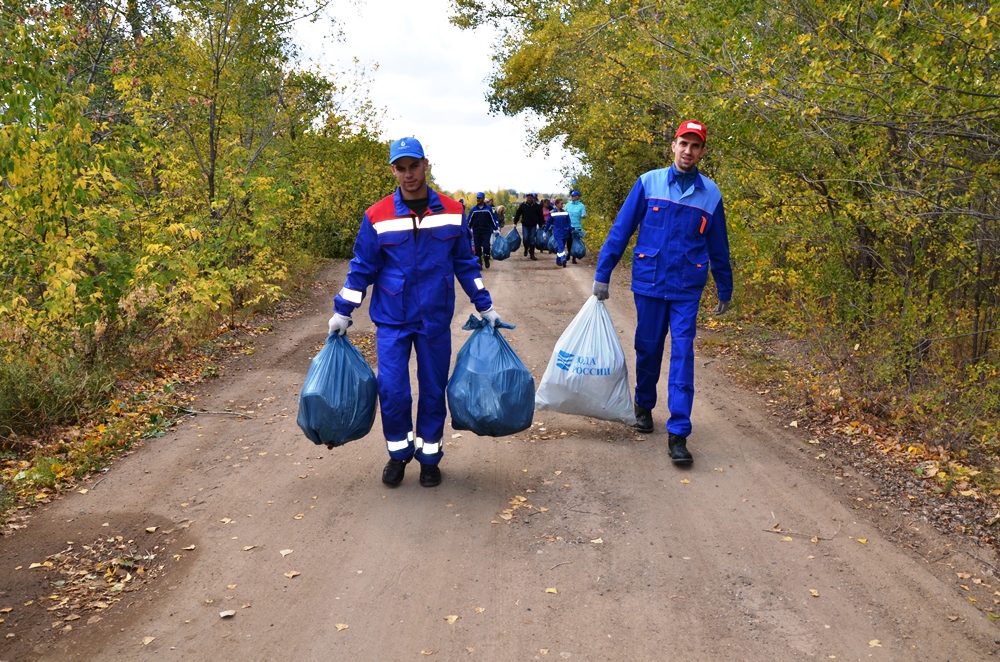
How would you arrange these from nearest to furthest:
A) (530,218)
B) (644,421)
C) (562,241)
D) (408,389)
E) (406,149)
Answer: (406,149)
(408,389)
(644,421)
(562,241)
(530,218)

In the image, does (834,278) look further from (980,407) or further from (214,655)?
(214,655)

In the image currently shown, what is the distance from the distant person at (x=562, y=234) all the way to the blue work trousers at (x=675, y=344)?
13.4 meters

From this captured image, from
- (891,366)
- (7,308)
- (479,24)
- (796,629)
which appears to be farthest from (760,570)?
(479,24)

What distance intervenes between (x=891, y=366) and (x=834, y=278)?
154 cm

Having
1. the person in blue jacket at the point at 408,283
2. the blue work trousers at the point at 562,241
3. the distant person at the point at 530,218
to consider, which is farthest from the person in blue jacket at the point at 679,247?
the distant person at the point at 530,218

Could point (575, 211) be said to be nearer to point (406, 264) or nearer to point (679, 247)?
point (679, 247)

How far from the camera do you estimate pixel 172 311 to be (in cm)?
833

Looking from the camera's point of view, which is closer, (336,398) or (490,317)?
(336,398)

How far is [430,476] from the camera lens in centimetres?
513

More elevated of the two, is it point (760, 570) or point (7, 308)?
point (7, 308)

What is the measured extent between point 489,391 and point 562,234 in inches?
588

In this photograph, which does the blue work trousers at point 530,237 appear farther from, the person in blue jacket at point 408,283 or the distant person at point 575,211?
the person in blue jacket at point 408,283

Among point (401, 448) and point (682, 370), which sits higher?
point (682, 370)

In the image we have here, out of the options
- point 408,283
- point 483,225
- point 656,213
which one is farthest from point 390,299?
point 483,225
